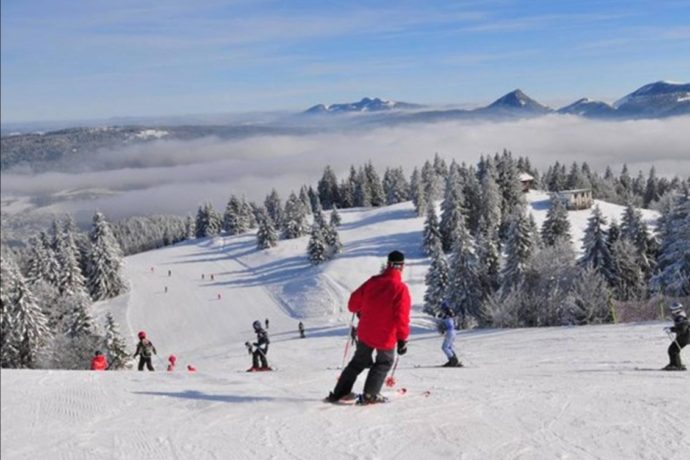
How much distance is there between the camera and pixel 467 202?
85375mm

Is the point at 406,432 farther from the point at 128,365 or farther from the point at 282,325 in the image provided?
the point at 282,325

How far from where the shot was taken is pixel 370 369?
7781mm

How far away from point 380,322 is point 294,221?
297 feet

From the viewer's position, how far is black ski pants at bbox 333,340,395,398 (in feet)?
24.9

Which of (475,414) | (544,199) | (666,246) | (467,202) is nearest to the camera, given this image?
(475,414)

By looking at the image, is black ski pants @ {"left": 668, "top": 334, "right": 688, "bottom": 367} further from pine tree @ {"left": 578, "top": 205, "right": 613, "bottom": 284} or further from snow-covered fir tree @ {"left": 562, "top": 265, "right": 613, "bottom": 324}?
pine tree @ {"left": 578, "top": 205, "right": 613, "bottom": 284}

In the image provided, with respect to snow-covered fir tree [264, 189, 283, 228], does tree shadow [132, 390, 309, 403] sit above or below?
above

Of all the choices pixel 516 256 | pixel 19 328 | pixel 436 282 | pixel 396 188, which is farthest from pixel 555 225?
pixel 396 188

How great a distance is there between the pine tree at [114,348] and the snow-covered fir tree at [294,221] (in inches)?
2495

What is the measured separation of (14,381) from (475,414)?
6.90 metres

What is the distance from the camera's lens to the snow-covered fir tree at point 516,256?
48156mm

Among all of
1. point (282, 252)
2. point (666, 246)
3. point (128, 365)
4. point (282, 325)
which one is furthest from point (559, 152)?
point (282, 252)

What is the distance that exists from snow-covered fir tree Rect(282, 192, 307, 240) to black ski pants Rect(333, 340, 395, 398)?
9001 centimetres

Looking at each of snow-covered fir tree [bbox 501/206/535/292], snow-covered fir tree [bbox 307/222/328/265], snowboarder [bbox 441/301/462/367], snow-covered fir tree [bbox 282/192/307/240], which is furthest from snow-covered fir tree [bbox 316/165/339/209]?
snowboarder [bbox 441/301/462/367]
